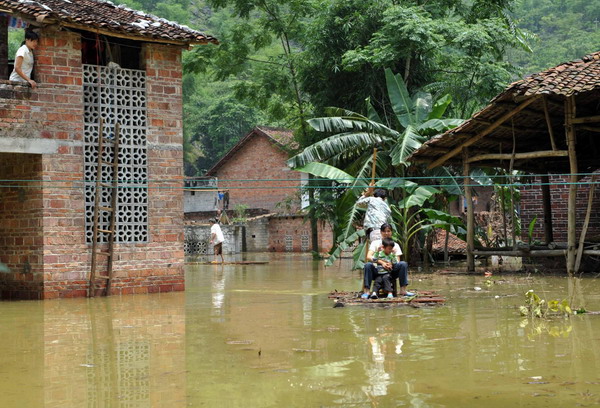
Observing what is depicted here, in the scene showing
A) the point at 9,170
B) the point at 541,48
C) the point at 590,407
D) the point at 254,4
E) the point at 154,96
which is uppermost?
the point at 541,48

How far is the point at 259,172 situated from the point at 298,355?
110ft

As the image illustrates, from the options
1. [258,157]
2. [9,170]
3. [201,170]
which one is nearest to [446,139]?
[9,170]

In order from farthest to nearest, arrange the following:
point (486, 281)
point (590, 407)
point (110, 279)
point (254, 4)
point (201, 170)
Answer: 1. point (201, 170)
2. point (254, 4)
3. point (486, 281)
4. point (110, 279)
5. point (590, 407)

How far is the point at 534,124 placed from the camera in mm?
16344

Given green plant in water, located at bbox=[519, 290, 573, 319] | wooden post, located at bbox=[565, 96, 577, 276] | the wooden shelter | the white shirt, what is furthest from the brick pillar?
wooden post, located at bbox=[565, 96, 577, 276]

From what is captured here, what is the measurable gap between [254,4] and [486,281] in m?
14.5

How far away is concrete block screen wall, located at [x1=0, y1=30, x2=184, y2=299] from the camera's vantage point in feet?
42.1

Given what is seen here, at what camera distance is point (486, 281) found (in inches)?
573

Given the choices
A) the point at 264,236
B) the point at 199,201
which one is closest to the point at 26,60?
the point at 264,236

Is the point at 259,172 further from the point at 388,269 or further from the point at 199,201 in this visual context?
the point at 388,269

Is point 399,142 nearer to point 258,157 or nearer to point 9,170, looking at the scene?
point 9,170

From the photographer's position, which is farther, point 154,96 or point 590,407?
point 154,96

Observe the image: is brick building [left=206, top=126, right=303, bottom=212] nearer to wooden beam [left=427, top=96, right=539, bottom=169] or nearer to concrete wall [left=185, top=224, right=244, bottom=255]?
concrete wall [left=185, top=224, right=244, bottom=255]

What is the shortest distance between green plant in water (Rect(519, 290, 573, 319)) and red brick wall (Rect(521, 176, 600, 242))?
9.17 meters
